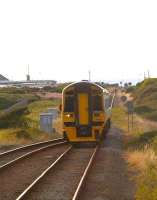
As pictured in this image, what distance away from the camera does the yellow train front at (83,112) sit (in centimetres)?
2811

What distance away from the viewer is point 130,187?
16438 millimetres

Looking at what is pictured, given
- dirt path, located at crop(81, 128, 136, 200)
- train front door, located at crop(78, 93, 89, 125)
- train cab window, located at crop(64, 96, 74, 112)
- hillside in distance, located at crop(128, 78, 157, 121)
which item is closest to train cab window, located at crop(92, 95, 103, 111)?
train front door, located at crop(78, 93, 89, 125)

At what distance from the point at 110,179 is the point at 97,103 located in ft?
35.3

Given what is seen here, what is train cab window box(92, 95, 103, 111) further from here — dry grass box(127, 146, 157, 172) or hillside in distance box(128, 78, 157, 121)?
hillside in distance box(128, 78, 157, 121)

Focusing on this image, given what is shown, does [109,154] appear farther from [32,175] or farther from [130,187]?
[130,187]

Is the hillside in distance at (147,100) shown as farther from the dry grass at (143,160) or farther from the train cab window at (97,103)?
the dry grass at (143,160)

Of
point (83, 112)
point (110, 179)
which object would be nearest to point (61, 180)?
point (110, 179)

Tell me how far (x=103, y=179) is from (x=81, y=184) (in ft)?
6.18

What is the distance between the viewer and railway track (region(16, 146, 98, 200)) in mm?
14771

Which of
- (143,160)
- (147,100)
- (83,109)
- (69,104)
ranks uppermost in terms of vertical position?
(147,100)

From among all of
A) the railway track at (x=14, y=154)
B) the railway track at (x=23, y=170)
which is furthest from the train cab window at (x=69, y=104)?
the railway track at (x=14, y=154)

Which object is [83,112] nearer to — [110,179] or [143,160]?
[143,160]

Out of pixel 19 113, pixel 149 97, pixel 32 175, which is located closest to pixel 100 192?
pixel 32 175

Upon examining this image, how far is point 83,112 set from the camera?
28.1 meters
